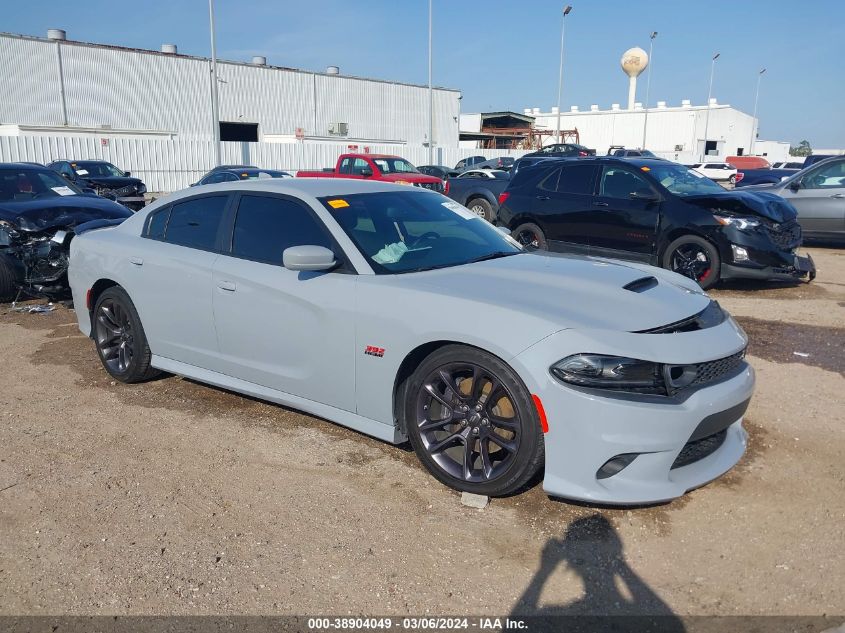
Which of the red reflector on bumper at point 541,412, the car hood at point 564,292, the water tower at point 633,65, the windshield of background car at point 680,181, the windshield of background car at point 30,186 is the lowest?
the red reflector on bumper at point 541,412

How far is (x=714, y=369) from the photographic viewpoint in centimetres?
323

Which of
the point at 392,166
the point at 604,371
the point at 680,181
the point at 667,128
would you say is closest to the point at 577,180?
the point at 680,181

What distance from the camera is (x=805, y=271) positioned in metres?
8.30

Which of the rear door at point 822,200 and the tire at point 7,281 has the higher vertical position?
the rear door at point 822,200

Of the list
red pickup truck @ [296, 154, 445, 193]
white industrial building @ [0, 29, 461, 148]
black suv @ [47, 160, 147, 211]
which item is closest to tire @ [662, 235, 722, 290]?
red pickup truck @ [296, 154, 445, 193]

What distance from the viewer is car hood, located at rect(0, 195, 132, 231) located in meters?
7.46

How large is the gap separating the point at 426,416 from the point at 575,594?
117cm

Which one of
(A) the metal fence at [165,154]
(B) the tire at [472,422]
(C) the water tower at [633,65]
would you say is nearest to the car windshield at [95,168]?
(A) the metal fence at [165,154]

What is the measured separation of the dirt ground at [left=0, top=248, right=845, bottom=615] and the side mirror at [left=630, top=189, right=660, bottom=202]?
4313mm

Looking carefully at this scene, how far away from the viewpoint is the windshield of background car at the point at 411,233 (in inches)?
157

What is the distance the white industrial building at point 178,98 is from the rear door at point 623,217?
29630 millimetres

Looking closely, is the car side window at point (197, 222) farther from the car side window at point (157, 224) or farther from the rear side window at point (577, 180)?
the rear side window at point (577, 180)

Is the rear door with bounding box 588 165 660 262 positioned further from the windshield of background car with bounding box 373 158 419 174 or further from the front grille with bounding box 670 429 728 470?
the windshield of background car with bounding box 373 158 419 174

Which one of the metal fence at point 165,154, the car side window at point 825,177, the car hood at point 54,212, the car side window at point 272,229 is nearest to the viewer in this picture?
the car side window at point 272,229
